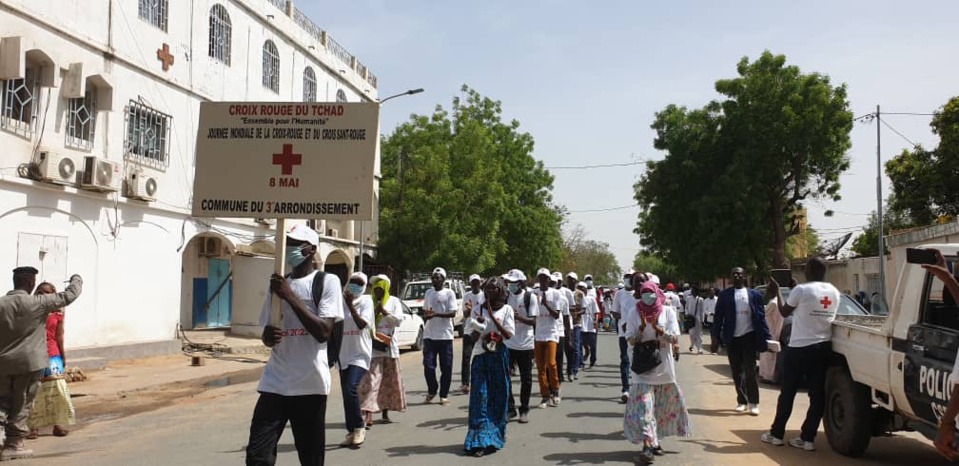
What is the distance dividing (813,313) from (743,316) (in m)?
2.25

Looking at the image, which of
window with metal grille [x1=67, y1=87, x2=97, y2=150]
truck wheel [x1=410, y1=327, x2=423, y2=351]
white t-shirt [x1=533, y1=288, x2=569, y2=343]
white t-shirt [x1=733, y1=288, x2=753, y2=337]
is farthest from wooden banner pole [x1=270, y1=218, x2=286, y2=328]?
truck wheel [x1=410, y1=327, x2=423, y2=351]

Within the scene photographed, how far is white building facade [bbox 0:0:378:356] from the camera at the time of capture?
14.5m

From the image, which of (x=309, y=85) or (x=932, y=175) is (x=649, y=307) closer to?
(x=309, y=85)

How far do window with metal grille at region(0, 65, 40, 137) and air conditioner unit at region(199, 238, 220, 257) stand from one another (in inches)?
337

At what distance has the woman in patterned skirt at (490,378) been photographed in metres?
7.51

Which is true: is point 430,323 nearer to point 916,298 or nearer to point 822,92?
point 916,298

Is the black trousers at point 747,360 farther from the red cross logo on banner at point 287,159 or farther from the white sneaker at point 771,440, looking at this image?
the red cross logo on banner at point 287,159

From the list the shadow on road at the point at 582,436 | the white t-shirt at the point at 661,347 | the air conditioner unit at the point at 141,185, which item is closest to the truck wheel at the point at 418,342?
the air conditioner unit at the point at 141,185

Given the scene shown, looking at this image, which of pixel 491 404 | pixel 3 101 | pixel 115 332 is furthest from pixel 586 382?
pixel 3 101

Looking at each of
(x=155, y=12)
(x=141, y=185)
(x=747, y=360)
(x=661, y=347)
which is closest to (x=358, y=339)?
(x=661, y=347)

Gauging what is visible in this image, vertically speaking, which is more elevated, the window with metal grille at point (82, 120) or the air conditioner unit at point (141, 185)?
the window with metal grille at point (82, 120)

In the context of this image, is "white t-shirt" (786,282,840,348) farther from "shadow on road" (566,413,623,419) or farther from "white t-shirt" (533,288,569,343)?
"white t-shirt" (533,288,569,343)

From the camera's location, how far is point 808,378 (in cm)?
786

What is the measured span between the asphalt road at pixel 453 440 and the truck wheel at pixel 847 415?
152 millimetres
